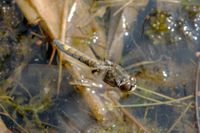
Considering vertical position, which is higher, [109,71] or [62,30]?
[62,30]

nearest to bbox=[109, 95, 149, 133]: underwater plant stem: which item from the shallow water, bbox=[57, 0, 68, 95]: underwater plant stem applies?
the shallow water

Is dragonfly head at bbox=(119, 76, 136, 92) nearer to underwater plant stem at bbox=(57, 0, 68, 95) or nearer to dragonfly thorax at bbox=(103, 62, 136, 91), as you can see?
dragonfly thorax at bbox=(103, 62, 136, 91)

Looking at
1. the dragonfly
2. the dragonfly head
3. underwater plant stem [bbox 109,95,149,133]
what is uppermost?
the dragonfly

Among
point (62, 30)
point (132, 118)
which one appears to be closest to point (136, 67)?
point (132, 118)

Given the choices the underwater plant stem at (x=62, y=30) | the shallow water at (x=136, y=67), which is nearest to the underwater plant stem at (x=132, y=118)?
the shallow water at (x=136, y=67)

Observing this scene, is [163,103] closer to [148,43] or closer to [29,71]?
[148,43]

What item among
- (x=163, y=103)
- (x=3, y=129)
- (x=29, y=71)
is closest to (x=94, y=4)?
(x=29, y=71)

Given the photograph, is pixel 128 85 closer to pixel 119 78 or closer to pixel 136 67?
pixel 119 78
